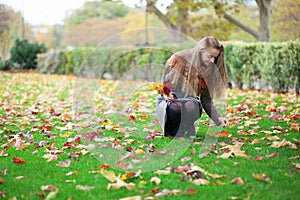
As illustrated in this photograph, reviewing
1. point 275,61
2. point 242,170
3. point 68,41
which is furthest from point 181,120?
point 68,41

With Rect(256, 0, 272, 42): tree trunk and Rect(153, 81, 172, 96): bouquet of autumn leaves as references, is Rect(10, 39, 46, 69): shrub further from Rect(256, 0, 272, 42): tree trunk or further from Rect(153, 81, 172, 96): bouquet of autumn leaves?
Rect(153, 81, 172, 96): bouquet of autumn leaves

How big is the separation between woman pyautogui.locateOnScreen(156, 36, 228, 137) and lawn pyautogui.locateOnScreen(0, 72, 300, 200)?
18 cm

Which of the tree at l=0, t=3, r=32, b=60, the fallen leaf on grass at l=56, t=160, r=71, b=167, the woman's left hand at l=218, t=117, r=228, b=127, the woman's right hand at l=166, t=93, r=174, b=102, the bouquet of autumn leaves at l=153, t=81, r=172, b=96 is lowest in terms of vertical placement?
the fallen leaf on grass at l=56, t=160, r=71, b=167

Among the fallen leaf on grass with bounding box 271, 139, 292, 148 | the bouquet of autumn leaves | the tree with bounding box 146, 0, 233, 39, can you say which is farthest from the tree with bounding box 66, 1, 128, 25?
the fallen leaf on grass with bounding box 271, 139, 292, 148

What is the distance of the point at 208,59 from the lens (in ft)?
13.0

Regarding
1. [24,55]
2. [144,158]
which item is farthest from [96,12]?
[144,158]

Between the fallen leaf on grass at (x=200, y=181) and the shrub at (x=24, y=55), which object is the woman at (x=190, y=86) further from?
the shrub at (x=24, y=55)

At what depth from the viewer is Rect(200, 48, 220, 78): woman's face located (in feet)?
12.8

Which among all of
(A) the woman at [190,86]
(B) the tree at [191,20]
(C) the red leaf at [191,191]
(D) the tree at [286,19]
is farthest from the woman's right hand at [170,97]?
(D) the tree at [286,19]

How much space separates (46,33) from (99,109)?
32.7m

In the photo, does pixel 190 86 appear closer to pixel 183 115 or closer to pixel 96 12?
pixel 183 115

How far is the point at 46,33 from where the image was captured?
37312 mm

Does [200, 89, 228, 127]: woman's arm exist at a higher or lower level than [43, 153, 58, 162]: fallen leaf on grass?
higher

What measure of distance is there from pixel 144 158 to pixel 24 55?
691 inches
